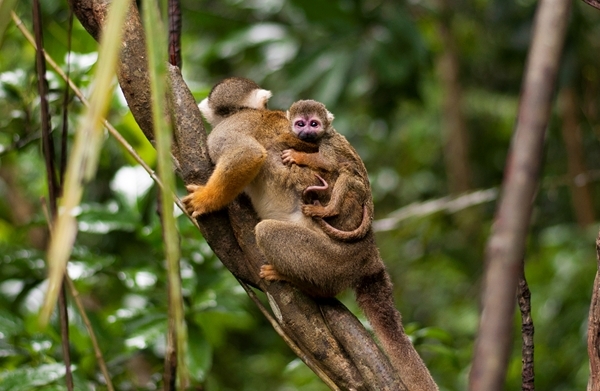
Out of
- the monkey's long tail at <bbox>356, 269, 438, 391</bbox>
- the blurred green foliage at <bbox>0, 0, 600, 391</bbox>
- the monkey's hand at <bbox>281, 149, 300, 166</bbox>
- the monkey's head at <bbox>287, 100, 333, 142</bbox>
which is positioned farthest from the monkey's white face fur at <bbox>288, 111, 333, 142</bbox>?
the blurred green foliage at <bbox>0, 0, 600, 391</bbox>

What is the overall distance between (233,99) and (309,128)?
0.54 meters

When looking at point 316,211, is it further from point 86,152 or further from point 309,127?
point 86,152

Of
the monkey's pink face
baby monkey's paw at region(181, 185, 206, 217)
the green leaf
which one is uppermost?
the monkey's pink face

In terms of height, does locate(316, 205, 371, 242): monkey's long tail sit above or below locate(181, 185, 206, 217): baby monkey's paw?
above

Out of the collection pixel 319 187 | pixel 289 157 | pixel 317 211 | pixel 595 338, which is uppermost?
pixel 289 157

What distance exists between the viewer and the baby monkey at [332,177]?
305cm

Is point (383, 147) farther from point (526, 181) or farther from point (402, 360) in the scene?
point (526, 181)

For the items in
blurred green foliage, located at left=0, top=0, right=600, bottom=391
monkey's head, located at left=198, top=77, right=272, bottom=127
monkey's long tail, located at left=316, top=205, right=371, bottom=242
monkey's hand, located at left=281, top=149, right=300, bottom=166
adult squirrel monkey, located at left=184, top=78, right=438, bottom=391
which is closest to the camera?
adult squirrel monkey, located at left=184, top=78, right=438, bottom=391

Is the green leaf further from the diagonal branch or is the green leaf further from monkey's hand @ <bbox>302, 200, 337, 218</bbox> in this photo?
the diagonal branch

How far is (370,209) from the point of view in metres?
3.12

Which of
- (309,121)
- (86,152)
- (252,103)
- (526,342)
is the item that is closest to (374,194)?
(252,103)

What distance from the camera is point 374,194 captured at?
7320 millimetres

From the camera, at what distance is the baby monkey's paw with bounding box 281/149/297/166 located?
327 cm

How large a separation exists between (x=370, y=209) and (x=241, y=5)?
430 centimetres
